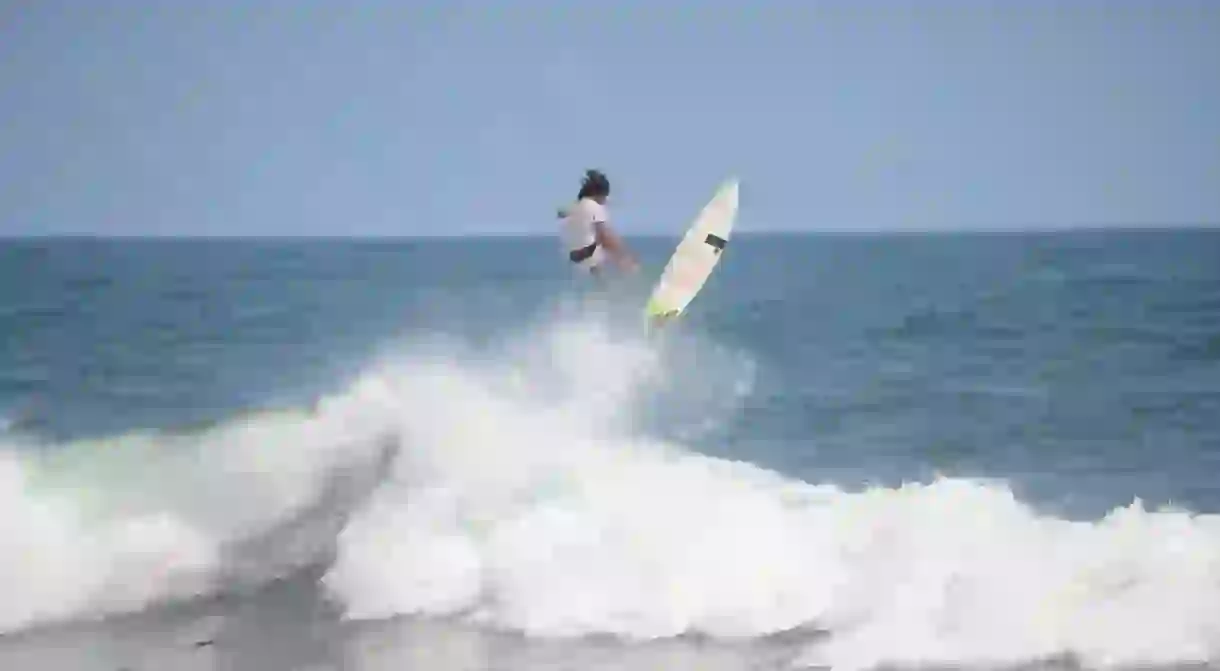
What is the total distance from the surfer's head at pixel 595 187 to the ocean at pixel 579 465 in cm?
41

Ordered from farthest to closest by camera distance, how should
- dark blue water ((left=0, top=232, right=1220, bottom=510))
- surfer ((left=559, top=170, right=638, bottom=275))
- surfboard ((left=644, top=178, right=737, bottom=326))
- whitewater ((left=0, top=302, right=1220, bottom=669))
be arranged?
dark blue water ((left=0, top=232, right=1220, bottom=510)) → surfboard ((left=644, top=178, right=737, bottom=326)) → surfer ((left=559, top=170, right=638, bottom=275)) → whitewater ((left=0, top=302, right=1220, bottom=669))

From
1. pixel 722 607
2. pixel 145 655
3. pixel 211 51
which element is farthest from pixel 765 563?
pixel 211 51

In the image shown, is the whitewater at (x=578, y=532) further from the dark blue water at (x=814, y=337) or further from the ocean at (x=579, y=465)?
the dark blue water at (x=814, y=337)

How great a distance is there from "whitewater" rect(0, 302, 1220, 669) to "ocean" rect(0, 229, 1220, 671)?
0.04 ft

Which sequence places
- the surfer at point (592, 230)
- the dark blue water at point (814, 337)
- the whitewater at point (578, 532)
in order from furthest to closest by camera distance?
1. the dark blue water at point (814, 337)
2. the surfer at point (592, 230)
3. the whitewater at point (578, 532)

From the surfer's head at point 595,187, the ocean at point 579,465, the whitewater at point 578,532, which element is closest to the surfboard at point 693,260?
the ocean at point 579,465

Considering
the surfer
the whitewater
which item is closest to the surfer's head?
the surfer

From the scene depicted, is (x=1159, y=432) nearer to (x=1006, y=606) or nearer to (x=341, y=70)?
(x=1006, y=606)

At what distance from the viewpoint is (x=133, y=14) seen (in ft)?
18.3

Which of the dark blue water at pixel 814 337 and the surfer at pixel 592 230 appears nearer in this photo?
the surfer at pixel 592 230

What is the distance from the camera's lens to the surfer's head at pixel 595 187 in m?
4.06

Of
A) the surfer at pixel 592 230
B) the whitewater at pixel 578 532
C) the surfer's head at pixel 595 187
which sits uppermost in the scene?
the surfer's head at pixel 595 187

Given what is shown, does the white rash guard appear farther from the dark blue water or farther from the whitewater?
the dark blue water

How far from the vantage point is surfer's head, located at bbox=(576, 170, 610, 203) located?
4.06m
